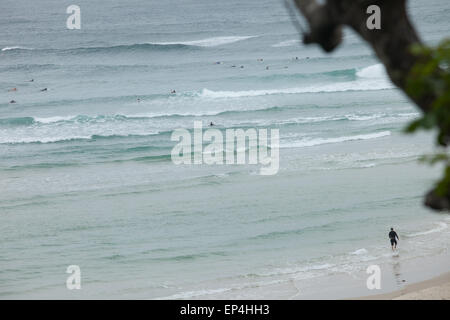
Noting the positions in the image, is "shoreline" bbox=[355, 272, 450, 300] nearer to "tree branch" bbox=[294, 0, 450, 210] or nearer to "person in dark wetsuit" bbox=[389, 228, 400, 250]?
"person in dark wetsuit" bbox=[389, 228, 400, 250]

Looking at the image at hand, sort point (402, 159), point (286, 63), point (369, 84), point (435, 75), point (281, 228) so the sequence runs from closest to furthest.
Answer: point (435, 75) < point (281, 228) < point (402, 159) < point (369, 84) < point (286, 63)

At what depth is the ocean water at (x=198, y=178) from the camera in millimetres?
18219

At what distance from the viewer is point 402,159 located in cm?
2683

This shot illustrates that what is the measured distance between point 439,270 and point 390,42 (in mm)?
14977

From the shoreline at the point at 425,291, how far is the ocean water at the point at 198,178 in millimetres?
1530

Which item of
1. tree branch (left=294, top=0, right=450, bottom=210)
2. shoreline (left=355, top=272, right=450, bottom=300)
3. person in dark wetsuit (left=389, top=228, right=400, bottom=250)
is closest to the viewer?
tree branch (left=294, top=0, right=450, bottom=210)

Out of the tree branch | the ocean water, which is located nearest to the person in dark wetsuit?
the ocean water

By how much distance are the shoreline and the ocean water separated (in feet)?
5.02

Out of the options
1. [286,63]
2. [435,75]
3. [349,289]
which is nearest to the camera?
[435,75]

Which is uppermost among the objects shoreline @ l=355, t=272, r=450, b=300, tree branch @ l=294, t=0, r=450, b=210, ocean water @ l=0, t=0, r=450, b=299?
tree branch @ l=294, t=0, r=450, b=210

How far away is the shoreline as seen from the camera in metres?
14.9
